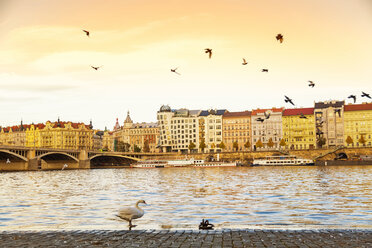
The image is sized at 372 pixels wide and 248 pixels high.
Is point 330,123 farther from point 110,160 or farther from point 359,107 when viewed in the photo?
point 110,160

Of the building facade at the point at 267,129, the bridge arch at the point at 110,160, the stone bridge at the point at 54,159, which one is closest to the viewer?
the stone bridge at the point at 54,159

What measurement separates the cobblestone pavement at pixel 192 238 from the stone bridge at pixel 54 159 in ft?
310

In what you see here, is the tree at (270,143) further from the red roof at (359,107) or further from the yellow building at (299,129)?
the red roof at (359,107)

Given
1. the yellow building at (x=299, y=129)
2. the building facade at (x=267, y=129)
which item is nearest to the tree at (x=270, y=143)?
the building facade at (x=267, y=129)

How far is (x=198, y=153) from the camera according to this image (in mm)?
161875

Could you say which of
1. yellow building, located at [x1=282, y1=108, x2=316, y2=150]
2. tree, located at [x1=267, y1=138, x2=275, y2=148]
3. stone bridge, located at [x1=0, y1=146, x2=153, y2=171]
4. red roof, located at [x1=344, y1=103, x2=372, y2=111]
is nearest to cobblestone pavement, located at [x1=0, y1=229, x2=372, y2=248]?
stone bridge, located at [x1=0, y1=146, x2=153, y2=171]

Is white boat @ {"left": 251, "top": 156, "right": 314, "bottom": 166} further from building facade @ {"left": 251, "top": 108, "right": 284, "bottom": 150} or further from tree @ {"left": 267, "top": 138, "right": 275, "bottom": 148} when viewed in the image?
building facade @ {"left": 251, "top": 108, "right": 284, "bottom": 150}

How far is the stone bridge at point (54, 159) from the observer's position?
381ft

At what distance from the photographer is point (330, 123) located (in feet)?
488

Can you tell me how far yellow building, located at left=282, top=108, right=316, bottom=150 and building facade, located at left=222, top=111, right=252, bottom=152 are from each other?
1368cm

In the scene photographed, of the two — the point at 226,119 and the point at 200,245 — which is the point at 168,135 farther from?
the point at 200,245

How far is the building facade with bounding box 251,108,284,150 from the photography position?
160 meters

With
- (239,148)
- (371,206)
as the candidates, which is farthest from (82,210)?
(239,148)

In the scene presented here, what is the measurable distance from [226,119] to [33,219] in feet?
496
